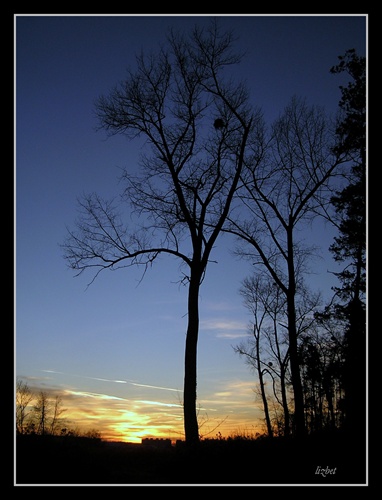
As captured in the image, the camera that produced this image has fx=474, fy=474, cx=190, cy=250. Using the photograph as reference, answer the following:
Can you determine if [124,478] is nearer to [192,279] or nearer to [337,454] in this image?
[337,454]

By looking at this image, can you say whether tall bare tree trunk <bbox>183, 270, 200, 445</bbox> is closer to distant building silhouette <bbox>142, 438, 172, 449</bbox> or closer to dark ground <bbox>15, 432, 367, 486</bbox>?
Answer: distant building silhouette <bbox>142, 438, 172, 449</bbox>

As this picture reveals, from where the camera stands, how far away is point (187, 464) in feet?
33.4

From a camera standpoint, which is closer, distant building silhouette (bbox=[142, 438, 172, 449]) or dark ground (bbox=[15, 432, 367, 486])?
dark ground (bbox=[15, 432, 367, 486])

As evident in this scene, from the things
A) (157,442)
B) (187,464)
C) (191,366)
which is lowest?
(157,442)

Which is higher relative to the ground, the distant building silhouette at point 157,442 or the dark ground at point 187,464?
the dark ground at point 187,464

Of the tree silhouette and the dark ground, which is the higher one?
the tree silhouette

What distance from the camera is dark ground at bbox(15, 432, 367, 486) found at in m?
9.21

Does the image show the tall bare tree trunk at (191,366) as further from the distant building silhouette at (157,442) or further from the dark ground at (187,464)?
the dark ground at (187,464)

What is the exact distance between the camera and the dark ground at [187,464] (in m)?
9.21

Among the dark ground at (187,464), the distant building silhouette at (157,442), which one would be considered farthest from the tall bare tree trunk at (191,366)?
the dark ground at (187,464)

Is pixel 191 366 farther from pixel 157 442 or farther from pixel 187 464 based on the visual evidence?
pixel 187 464

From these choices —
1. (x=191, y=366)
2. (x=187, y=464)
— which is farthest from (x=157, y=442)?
(x=187, y=464)

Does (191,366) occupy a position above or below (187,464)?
above

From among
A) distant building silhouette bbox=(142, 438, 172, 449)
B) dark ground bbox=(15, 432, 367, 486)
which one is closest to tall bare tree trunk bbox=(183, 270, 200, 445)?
distant building silhouette bbox=(142, 438, 172, 449)
